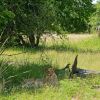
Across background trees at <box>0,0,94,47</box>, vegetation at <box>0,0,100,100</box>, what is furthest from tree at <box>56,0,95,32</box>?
background trees at <box>0,0,94,47</box>

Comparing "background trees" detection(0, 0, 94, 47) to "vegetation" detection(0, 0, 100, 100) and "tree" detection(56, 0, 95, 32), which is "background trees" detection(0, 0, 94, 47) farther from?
"tree" detection(56, 0, 95, 32)

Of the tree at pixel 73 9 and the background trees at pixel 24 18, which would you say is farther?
the tree at pixel 73 9

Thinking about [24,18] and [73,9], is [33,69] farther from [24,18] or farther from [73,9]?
[73,9]

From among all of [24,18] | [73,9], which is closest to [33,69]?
[24,18]

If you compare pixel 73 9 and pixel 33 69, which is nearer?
pixel 33 69

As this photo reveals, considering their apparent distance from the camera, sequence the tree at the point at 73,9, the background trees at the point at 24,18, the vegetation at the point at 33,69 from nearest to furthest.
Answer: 1. the vegetation at the point at 33,69
2. the background trees at the point at 24,18
3. the tree at the point at 73,9

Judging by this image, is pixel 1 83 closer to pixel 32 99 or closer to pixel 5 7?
pixel 32 99

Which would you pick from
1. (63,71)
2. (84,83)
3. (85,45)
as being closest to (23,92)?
(84,83)

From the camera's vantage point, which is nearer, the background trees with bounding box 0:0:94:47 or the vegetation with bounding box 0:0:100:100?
the vegetation with bounding box 0:0:100:100

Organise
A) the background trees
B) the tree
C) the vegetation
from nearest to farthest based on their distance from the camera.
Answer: the vegetation < the background trees < the tree

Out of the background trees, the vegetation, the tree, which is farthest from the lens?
the tree

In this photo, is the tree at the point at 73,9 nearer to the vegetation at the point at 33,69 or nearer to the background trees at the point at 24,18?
the vegetation at the point at 33,69

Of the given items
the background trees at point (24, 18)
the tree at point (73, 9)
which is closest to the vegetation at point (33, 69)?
the background trees at point (24, 18)

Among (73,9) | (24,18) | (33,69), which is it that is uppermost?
(73,9)
